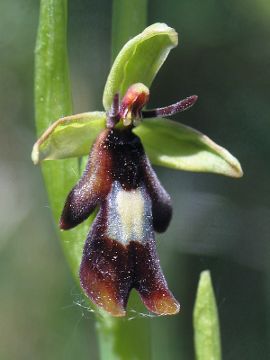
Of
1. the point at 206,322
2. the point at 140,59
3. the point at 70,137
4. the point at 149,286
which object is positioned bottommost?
the point at 206,322

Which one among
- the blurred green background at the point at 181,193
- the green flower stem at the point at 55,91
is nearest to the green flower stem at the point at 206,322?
the green flower stem at the point at 55,91

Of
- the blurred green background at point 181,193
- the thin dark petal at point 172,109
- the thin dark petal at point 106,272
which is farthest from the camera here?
the blurred green background at point 181,193

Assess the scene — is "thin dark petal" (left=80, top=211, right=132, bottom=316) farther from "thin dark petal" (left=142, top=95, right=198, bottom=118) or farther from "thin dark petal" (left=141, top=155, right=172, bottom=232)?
"thin dark petal" (left=142, top=95, right=198, bottom=118)

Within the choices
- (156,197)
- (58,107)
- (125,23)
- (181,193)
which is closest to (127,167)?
(156,197)

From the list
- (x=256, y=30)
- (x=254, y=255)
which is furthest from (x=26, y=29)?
(x=254, y=255)

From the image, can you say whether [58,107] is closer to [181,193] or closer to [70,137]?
[70,137]

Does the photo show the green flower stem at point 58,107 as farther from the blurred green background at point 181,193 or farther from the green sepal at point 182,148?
the blurred green background at point 181,193
